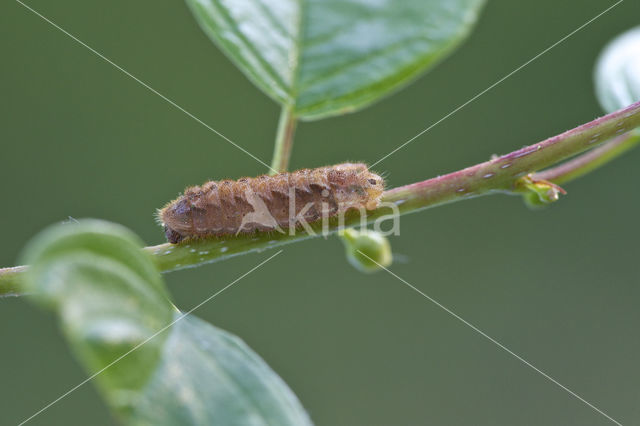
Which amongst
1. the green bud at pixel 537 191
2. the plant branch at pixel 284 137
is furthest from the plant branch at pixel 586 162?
the plant branch at pixel 284 137

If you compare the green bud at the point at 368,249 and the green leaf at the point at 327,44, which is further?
the green bud at the point at 368,249

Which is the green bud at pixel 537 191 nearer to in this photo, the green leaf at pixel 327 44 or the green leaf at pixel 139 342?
the green leaf at pixel 327 44

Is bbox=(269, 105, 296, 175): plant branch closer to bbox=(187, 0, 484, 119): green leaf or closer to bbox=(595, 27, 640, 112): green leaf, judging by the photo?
bbox=(187, 0, 484, 119): green leaf

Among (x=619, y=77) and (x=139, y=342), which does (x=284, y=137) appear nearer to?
(x=139, y=342)

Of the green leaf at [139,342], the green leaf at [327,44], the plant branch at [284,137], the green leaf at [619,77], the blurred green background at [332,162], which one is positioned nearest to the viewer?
the green leaf at [139,342]

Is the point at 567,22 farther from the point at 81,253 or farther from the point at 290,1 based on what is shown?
the point at 81,253

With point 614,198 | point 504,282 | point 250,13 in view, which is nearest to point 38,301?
point 250,13
